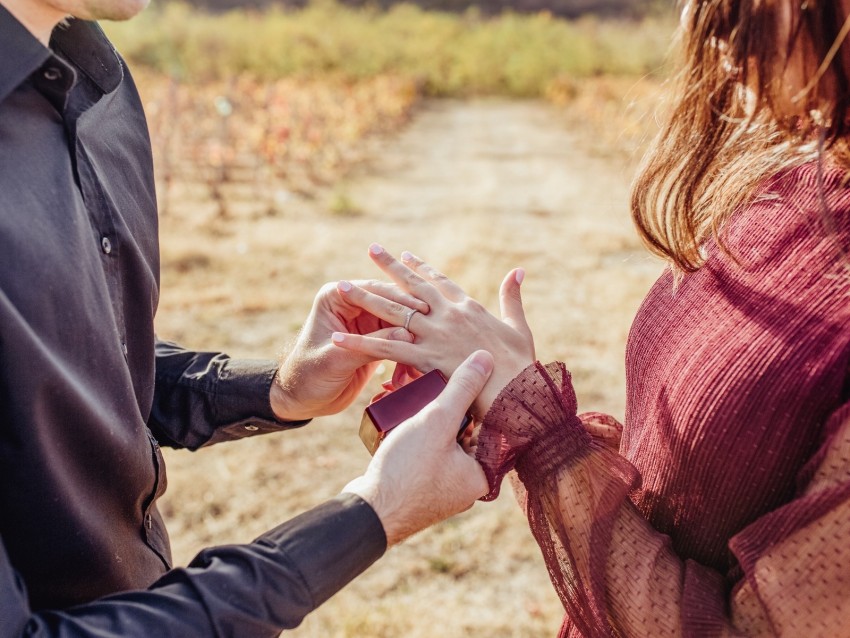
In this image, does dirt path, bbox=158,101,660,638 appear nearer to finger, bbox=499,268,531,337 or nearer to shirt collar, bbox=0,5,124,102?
finger, bbox=499,268,531,337

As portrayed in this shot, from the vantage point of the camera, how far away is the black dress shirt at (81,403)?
99cm

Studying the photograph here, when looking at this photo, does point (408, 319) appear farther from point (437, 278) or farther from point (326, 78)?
Result: point (326, 78)

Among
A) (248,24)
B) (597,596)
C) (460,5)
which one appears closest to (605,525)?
(597,596)

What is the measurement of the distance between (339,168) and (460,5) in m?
31.8

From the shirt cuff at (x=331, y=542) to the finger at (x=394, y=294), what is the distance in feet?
1.45

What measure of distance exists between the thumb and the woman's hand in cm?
6

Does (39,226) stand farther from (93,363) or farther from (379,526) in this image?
(379,526)

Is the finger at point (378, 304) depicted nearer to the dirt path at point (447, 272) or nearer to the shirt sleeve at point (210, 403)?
the shirt sleeve at point (210, 403)

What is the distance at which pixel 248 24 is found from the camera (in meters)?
26.7

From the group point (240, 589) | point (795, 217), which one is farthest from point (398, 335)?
point (795, 217)

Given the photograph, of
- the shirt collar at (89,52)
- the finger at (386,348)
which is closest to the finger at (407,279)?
the finger at (386,348)

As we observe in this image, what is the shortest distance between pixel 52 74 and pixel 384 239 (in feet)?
21.8

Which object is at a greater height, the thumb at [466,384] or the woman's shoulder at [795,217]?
the woman's shoulder at [795,217]

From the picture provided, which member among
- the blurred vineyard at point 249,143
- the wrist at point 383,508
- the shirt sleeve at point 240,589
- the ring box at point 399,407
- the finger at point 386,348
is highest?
the finger at point 386,348
